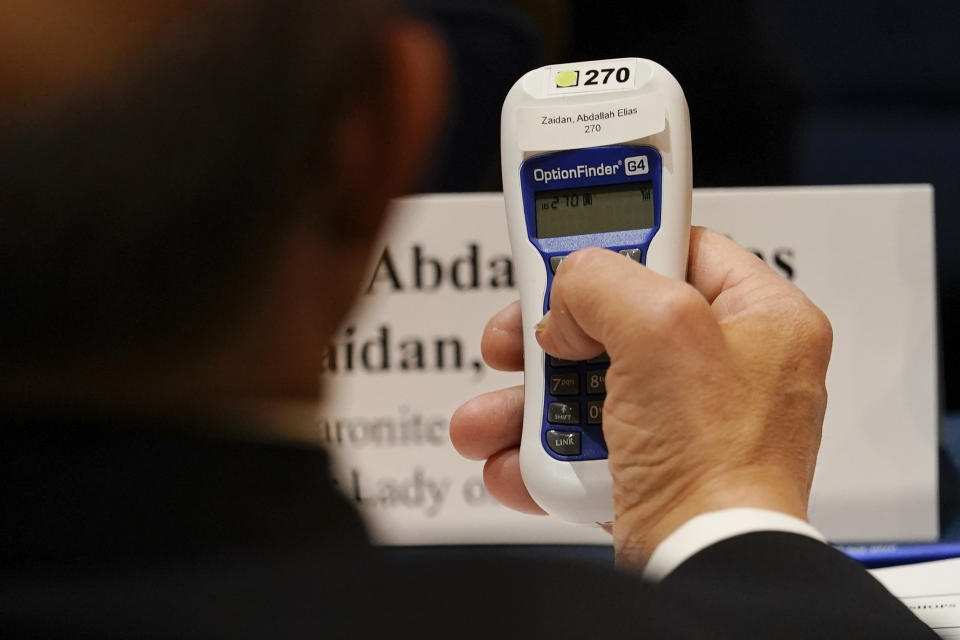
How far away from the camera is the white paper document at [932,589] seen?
519 millimetres

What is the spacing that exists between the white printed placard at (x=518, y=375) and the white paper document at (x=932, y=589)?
10 centimetres

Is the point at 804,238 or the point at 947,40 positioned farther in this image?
the point at 947,40

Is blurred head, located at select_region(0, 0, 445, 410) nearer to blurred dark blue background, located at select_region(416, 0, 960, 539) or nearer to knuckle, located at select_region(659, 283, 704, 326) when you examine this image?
knuckle, located at select_region(659, 283, 704, 326)

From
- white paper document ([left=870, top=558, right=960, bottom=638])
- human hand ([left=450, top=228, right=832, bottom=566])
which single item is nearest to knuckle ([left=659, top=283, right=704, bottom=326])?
human hand ([left=450, top=228, right=832, bottom=566])

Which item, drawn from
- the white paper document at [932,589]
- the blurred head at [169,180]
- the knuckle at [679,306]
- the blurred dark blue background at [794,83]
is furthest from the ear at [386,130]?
the blurred dark blue background at [794,83]

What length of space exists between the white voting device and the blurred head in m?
0.26

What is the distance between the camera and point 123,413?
22 cm

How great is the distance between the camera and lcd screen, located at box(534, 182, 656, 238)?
1.65 feet

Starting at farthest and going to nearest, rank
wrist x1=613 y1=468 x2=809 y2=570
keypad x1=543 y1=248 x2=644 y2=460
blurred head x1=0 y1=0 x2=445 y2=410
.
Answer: keypad x1=543 y1=248 x2=644 y2=460, wrist x1=613 y1=468 x2=809 y2=570, blurred head x1=0 y1=0 x2=445 y2=410

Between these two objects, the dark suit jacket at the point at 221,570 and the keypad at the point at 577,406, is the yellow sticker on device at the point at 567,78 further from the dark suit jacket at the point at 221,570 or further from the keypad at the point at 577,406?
the dark suit jacket at the point at 221,570

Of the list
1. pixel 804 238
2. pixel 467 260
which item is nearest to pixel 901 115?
pixel 804 238

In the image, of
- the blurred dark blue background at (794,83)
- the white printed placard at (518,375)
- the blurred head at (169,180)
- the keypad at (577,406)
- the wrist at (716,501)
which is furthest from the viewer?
the blurred dark blue background at (794,83)

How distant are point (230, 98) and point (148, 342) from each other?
2.3 inches

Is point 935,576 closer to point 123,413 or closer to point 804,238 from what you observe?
point 804,238
